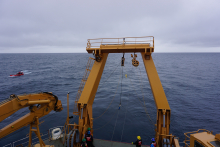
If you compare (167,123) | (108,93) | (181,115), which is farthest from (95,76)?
(108,93)

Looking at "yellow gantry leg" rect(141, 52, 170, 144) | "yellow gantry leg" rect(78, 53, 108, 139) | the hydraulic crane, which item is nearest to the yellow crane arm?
the hydraulic crane

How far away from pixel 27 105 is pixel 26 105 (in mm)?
65

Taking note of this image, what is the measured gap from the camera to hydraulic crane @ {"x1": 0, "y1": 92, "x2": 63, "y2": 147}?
22.9ft

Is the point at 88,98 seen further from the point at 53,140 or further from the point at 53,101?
the point at 53,140

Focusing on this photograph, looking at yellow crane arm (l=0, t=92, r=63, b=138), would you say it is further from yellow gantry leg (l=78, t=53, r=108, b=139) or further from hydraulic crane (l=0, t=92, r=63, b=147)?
yellow gantry leg (l=78, t=53, r=108, b=139)

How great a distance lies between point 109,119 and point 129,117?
313 centimetres

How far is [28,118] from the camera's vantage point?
8.24 metres

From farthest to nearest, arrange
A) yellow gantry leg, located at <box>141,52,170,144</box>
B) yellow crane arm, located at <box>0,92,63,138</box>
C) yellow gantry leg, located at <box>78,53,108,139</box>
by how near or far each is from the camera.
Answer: yellow gantry leg, located at <box>78,53,108,139</box> → yellow gantry leg, located at <box>141,52,170,144</box> → yellow crane arm, located at <box>0,92,63,138</box>

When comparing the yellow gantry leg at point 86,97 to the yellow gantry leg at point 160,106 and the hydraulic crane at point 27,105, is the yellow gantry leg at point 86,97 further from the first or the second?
the yellow gantry leg at point 160,106

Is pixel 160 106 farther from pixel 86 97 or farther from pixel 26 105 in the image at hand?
pixel 26 105

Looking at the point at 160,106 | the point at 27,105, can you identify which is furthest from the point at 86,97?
the point at 160,106

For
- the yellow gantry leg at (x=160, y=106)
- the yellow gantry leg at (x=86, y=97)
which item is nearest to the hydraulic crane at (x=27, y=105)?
the yellow gantry leg at (x=86, y=97)

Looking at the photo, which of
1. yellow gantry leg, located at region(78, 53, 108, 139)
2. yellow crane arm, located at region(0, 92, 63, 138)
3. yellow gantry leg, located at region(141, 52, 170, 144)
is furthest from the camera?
yellow gantry leg, located at region(78, 53, 108, 139)

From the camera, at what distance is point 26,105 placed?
7.79m
